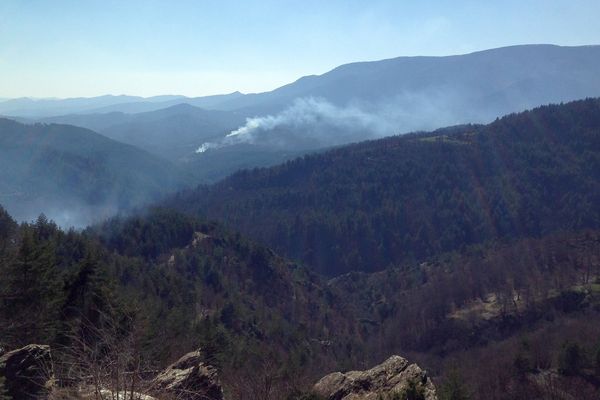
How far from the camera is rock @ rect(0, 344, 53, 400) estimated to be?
11.9 m

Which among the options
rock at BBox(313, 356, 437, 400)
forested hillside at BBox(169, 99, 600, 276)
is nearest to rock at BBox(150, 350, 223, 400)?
rock at BBox(313, 356, 437, 400)

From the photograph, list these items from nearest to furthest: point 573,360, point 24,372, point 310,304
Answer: point 24,372
point 573,360
point 310,304

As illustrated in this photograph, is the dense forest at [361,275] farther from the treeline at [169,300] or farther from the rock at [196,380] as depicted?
the rock at [196,380]

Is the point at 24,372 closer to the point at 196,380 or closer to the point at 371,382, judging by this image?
the point at 196,380

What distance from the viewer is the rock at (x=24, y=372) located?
39.1 feet

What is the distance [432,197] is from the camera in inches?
6590

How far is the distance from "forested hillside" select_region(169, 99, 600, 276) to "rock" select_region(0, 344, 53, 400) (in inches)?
5123

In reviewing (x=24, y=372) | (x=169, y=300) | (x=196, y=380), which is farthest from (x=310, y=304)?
(x=24, y=372)

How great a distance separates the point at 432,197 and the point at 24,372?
16482 cm

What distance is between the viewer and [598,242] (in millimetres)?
90938

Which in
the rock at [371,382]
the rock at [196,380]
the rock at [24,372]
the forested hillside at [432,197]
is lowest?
the forested hillside at [432,197]

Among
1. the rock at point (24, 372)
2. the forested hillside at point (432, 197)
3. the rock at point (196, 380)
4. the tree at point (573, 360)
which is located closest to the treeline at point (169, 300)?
the rock at point (24, 372)

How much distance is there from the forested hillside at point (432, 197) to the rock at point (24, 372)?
427 ft

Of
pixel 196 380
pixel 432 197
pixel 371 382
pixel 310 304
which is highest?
pixel 196 380
